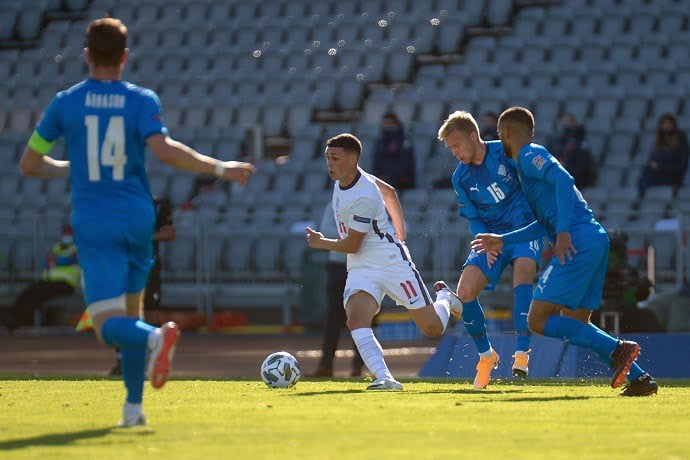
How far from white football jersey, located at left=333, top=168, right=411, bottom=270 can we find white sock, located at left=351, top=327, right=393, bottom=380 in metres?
0.56

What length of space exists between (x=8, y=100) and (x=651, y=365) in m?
18.9

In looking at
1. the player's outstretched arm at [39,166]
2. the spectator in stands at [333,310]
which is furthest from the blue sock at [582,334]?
the spectator in stands at [333,310]

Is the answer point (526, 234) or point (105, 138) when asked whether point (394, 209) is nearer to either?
point (526, 234)

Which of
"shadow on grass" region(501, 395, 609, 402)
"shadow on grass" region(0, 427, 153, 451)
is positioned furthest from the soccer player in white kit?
"shadow on grass" region(0, 427, 153, 451)

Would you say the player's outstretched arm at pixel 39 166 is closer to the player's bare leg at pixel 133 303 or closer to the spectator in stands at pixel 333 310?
the player's bare leg at pixel 133 303

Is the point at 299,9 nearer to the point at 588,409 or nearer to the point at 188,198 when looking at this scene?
the point at 188,198

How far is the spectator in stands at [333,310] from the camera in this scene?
14875 mm

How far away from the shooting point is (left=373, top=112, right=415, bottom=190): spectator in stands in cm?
2194

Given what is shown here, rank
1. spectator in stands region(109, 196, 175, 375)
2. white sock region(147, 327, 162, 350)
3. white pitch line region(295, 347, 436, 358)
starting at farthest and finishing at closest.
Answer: white pitch line region(295, 347, 436, 358)
spectator in stands region(109, 196, 175, 375)
white sock region(147, 327, 162, 350)

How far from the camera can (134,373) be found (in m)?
7.98

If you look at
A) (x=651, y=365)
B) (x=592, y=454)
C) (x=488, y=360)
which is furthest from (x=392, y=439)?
(x=651, y=365)

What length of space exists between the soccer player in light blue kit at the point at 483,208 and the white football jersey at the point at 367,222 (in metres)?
0.65

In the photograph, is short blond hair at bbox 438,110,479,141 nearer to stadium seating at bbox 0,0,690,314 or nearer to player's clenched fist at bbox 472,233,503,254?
player's clenched fist at bbox 472,233,503,254

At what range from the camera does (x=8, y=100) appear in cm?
2936
